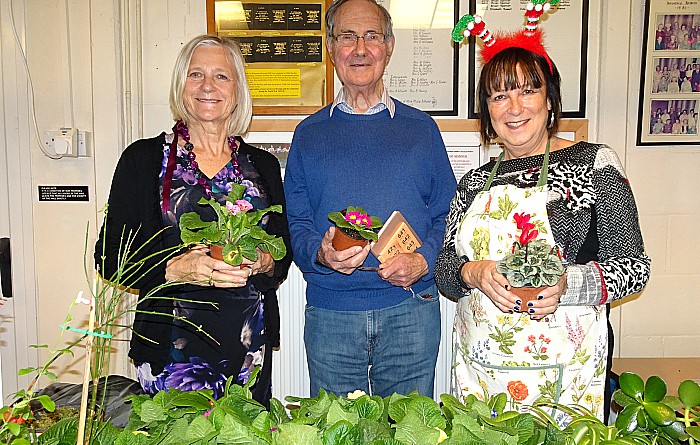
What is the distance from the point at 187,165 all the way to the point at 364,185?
56cm

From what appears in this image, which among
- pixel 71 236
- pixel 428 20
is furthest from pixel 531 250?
pixel 71 236

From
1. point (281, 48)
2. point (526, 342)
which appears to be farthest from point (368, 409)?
point (281, 48)

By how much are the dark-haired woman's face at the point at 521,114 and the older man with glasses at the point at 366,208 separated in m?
0.39

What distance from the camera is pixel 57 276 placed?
2576 millimetres

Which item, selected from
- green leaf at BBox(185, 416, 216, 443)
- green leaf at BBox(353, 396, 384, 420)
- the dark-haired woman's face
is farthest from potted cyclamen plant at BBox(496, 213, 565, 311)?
green leaf at BBox(185, 416, 216, 443)

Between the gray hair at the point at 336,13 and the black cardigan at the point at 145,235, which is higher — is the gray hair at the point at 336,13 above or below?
above

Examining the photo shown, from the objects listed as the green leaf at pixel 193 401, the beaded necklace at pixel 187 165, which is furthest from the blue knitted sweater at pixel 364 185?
the green leaf at pixel 193 401

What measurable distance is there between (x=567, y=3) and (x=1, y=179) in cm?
254

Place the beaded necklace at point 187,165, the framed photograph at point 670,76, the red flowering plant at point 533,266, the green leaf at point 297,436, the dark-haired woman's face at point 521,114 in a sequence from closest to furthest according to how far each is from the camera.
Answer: the green leaf at point 297,436 < the red flowering plant at point 533,266 < the dark-haired woman's face at point 521,114 < the beaded necklace at point 187,165 < the framed photograph at point 670,76

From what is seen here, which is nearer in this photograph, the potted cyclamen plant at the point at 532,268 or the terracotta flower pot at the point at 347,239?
the potted cyclamen plant at the point at 532,268

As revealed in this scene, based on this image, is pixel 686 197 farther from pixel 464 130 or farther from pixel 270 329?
pixel 270 329

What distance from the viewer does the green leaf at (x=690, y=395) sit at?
83 centimetres

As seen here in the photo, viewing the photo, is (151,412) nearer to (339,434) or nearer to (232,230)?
(339,434)

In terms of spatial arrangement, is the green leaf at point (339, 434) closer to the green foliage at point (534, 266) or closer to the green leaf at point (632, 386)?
the green leaf at point (632, 386)
